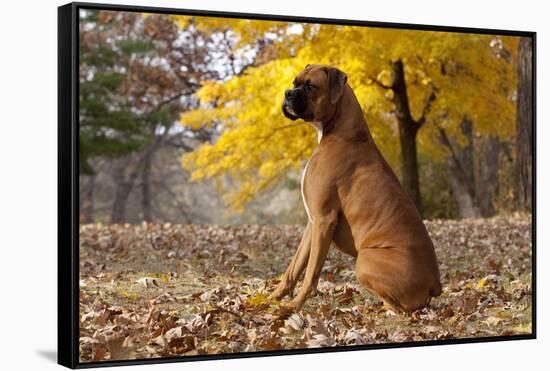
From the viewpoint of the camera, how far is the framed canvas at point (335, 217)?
6.62m

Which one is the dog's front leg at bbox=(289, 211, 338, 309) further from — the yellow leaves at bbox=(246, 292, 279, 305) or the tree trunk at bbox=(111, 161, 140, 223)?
the tree trunk at bbox=(111, 161, 140, 223)

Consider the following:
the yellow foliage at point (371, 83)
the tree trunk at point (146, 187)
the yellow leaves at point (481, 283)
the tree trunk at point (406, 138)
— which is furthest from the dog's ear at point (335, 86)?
the tree trunk at point (146, 187)

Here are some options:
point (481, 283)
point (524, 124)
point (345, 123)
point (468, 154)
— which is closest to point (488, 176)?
point (468, 154)

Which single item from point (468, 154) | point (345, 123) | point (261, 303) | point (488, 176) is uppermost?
point (468, 154)

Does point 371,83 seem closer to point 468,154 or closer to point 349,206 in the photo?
point 349,206

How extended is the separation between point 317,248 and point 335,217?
277 mm

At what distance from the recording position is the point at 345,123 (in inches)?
288

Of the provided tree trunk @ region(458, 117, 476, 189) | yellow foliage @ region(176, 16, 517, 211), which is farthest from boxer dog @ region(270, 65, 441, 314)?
tree trunk @ region(458, 117, 476, 189)

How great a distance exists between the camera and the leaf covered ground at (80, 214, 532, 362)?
6605 mm

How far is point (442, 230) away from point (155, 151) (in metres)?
14.4

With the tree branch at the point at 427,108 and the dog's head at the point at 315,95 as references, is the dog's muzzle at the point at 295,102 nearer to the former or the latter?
the dog's head at the point at 315,95

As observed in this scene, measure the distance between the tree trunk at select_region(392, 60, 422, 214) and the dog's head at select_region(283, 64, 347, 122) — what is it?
13.6 feet

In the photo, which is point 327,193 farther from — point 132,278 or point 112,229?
point 112,229

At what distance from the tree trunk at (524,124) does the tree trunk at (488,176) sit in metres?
1.57
